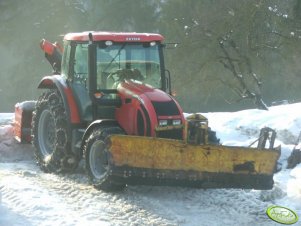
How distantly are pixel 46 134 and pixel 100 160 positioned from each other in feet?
7.02

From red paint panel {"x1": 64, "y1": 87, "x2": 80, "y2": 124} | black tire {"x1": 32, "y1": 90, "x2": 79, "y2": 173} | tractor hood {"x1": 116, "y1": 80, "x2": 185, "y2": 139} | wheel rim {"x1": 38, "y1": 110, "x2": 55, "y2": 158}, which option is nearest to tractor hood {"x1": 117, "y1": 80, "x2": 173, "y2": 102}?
tractor hood {"x1": 116, "y1": 80, "x2": 185, "y2": 139}

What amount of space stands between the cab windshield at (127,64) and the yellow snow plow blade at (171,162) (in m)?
1.46

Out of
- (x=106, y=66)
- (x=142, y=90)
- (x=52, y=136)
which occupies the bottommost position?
(x=52, y=136)

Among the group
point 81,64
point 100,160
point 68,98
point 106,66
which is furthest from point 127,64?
point 100,160

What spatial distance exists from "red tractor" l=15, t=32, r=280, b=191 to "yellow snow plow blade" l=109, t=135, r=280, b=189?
0.01 metres

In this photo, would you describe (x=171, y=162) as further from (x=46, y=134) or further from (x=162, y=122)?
(x=46, y=134)

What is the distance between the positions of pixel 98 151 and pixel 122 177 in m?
0.72

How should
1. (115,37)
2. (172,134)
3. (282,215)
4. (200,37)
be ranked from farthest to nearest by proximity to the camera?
(200,37) → (115,37) → (172,134) → (282,215)

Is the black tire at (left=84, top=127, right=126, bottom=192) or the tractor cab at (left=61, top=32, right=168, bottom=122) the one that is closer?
the black tire at (left=84, top=127, right=126, bottom=192)

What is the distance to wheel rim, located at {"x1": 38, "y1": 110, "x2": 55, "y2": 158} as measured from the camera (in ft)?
28.7

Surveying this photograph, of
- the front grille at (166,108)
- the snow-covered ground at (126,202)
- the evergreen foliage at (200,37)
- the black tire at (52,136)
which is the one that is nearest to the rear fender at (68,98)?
the black tire at (52,136)

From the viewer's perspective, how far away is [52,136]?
344 inches

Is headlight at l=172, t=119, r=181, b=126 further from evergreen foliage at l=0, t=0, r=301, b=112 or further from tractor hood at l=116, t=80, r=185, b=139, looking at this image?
evergreen foliage at l=0, t=0, r=301, b=112

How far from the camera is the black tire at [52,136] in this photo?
791 centimetres
